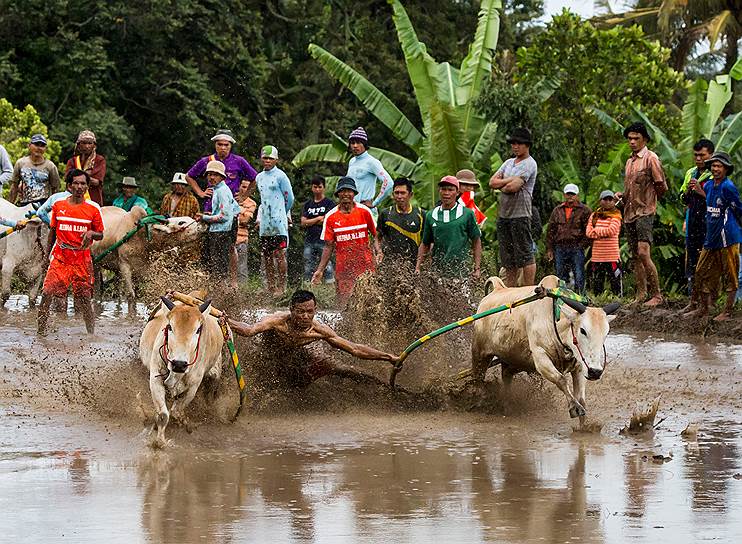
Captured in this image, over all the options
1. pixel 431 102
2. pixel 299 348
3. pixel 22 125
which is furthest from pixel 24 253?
pixel 22 125

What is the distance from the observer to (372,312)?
13.4 meters

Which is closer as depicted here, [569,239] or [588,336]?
[588,336]

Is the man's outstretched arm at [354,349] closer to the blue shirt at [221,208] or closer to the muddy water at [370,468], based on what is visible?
the muddy water at [370,468]

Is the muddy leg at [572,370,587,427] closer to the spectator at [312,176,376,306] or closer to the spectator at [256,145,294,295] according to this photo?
the spectator at [312,176,376,306]

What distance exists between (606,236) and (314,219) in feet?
13.9

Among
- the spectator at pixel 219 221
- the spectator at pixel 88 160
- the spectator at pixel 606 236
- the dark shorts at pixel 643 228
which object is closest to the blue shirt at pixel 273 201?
the spectator at pixel 219 221

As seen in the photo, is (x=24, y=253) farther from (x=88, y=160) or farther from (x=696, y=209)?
(x=696, y=209)

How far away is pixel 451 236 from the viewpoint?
567 inches


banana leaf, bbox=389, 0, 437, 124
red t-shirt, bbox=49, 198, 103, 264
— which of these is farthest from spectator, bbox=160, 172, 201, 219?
banana leaf, bbox=389, 0, 437, 124

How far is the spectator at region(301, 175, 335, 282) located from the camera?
64.2 feet

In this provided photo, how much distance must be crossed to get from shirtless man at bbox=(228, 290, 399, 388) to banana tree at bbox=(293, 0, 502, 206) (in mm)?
12223

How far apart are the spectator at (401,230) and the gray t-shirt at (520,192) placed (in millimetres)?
1006

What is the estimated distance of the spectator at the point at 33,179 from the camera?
64.0ft

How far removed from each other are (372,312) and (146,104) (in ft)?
79.7
